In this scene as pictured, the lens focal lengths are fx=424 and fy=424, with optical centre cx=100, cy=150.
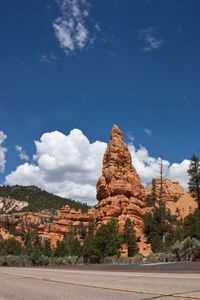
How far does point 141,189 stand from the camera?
82938mm

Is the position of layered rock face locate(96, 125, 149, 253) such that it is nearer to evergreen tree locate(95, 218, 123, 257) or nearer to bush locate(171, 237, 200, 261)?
evergreen tree locate(95, 218, 123, 257)

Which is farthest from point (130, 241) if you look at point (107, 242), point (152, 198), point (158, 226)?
point (152, 198)

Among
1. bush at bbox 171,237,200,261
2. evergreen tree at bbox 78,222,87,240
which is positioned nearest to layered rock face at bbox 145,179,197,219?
evergreen tree at bbox 78,222,87,240

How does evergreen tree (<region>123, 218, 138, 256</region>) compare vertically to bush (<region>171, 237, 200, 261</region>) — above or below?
above

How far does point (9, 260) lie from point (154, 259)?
24133 mm

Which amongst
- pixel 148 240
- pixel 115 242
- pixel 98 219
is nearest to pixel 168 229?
pixel 148 240

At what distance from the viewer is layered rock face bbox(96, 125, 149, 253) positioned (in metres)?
76.5

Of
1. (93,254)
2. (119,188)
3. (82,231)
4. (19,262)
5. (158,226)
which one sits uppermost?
(119,188)

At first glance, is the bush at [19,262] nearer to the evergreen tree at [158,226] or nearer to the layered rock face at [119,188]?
the evergreen tree at [158,226]

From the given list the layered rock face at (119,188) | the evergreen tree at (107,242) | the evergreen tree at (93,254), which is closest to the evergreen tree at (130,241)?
the evergreen tree at (107,242)

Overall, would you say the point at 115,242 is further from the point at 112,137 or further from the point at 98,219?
the point at 112,137

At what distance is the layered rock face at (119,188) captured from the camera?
251 feet

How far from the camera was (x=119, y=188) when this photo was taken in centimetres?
7862

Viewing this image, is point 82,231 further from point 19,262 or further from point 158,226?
point 19,262
